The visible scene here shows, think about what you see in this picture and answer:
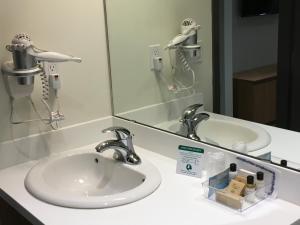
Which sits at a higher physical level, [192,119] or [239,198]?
[192,119]

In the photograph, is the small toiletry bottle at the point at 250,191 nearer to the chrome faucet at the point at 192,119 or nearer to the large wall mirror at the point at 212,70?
the large wall mirror at the point at 212,70

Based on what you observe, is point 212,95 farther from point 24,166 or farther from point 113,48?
point 24,166

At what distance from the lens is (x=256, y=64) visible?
137 centimetres

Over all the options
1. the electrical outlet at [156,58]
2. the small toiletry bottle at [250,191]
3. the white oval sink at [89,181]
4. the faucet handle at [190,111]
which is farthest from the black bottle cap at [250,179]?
the electrical outlet at [156,58]

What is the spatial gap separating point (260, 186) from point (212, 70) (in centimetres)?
49

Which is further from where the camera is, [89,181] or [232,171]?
[89,181]

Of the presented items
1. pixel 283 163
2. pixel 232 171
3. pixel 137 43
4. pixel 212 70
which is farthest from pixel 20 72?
pixel 283 163

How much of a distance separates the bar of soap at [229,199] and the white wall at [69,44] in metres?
0.78

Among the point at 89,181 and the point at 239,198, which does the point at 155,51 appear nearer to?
the point at 89,181

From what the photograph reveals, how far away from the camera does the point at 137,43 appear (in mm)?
1942

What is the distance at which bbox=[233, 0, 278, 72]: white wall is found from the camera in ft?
4.37

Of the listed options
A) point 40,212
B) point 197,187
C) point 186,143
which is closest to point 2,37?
point 40,212

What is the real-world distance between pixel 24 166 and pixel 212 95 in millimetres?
790

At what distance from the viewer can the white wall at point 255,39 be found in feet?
4.37
